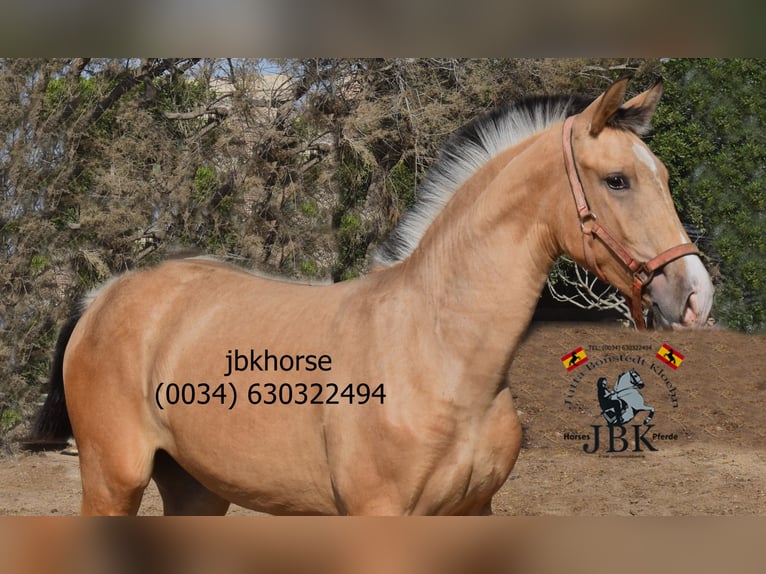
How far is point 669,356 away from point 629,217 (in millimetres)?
4266

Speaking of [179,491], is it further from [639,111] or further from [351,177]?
[639,111]

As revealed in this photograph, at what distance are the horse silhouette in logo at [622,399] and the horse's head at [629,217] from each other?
10.5 feet

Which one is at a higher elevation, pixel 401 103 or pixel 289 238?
pixel 401 103

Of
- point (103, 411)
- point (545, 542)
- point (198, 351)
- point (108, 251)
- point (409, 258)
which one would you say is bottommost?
point (545, 542)

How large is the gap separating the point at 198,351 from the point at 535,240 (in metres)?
1.53

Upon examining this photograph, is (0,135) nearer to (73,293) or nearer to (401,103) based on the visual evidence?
(73,293)

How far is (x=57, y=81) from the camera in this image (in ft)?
16.6

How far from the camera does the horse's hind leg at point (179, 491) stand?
3592 millimetres

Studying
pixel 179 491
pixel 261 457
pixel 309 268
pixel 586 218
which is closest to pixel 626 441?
pixel 309 268

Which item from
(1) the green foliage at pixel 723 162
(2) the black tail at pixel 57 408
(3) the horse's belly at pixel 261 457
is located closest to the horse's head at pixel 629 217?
(3) the horse's belly at pixel 261 457

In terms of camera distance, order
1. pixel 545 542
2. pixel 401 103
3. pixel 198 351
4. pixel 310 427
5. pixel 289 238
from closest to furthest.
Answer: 1. pixel 545 542
2. pixel 310 427
3. pixel 198 351
4. pixel 289 238
5. pixel 401 103

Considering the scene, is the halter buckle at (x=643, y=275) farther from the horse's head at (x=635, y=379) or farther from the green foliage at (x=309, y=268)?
the horse's head at (x=635, y=379)

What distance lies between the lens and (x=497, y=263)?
2.54m

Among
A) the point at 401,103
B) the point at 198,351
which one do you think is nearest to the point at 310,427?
the point at 198,351
